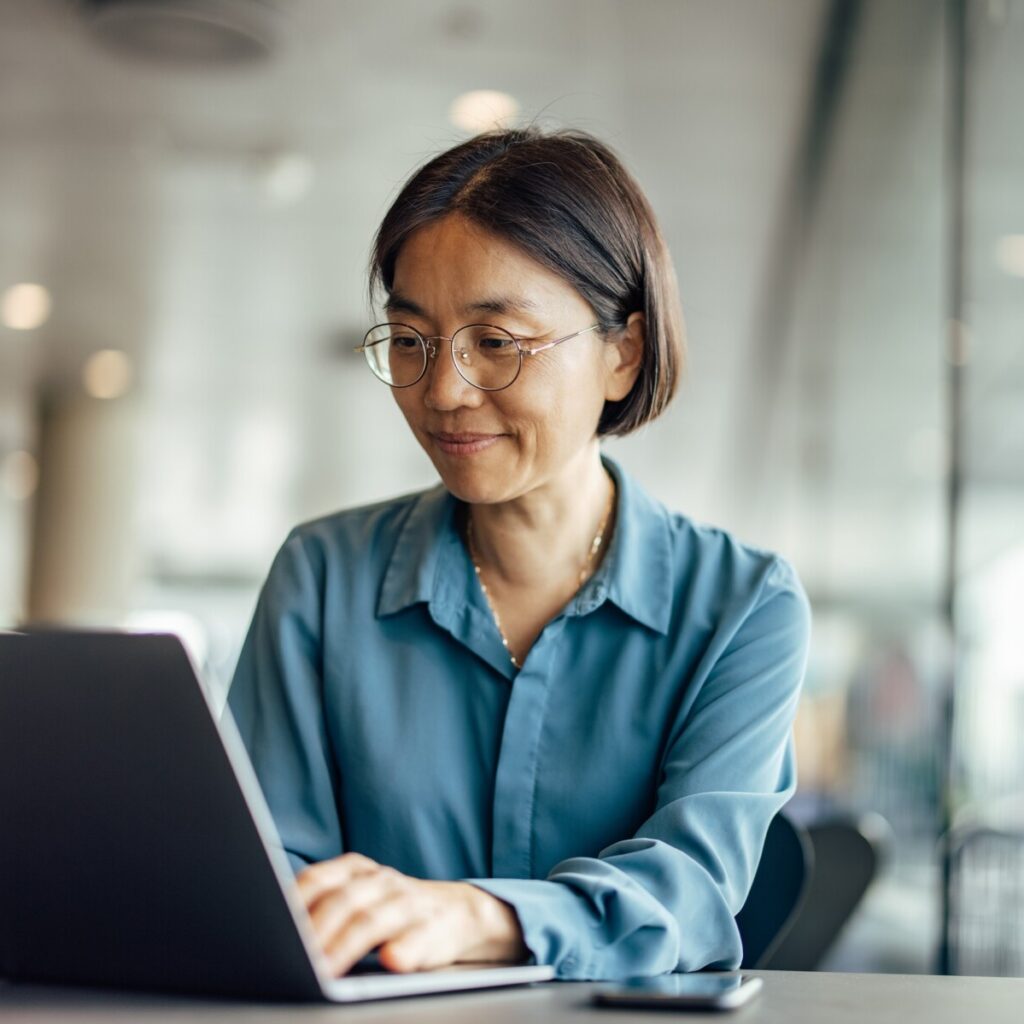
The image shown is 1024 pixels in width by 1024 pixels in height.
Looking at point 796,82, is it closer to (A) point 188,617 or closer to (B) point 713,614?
(B) point 713,614

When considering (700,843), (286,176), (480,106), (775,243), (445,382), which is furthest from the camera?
(775,243)

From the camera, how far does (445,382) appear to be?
1295 millimetres

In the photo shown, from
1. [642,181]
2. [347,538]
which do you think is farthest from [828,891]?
[642,181]

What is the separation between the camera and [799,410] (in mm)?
6934

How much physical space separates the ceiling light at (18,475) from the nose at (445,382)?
493 inches

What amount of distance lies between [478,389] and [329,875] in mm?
558

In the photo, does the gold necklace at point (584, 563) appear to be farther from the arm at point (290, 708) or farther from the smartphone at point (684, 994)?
the smartphone at point (684, 994)

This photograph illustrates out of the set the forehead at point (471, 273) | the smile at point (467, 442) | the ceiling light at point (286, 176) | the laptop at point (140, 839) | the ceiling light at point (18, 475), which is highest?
the ceiling light at point (286, 176)

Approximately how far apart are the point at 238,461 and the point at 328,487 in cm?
129

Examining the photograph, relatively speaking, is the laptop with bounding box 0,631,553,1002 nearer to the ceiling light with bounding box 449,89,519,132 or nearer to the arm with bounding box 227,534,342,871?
the arm with bounding box 227,534,342,871

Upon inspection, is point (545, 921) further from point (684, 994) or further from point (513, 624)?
point (513, 624)

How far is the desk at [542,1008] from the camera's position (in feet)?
2.46

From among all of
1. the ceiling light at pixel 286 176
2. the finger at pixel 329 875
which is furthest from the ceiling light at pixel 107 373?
the finger at pixel 329 875

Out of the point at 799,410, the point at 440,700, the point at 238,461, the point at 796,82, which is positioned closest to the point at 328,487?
the point at 238,461
